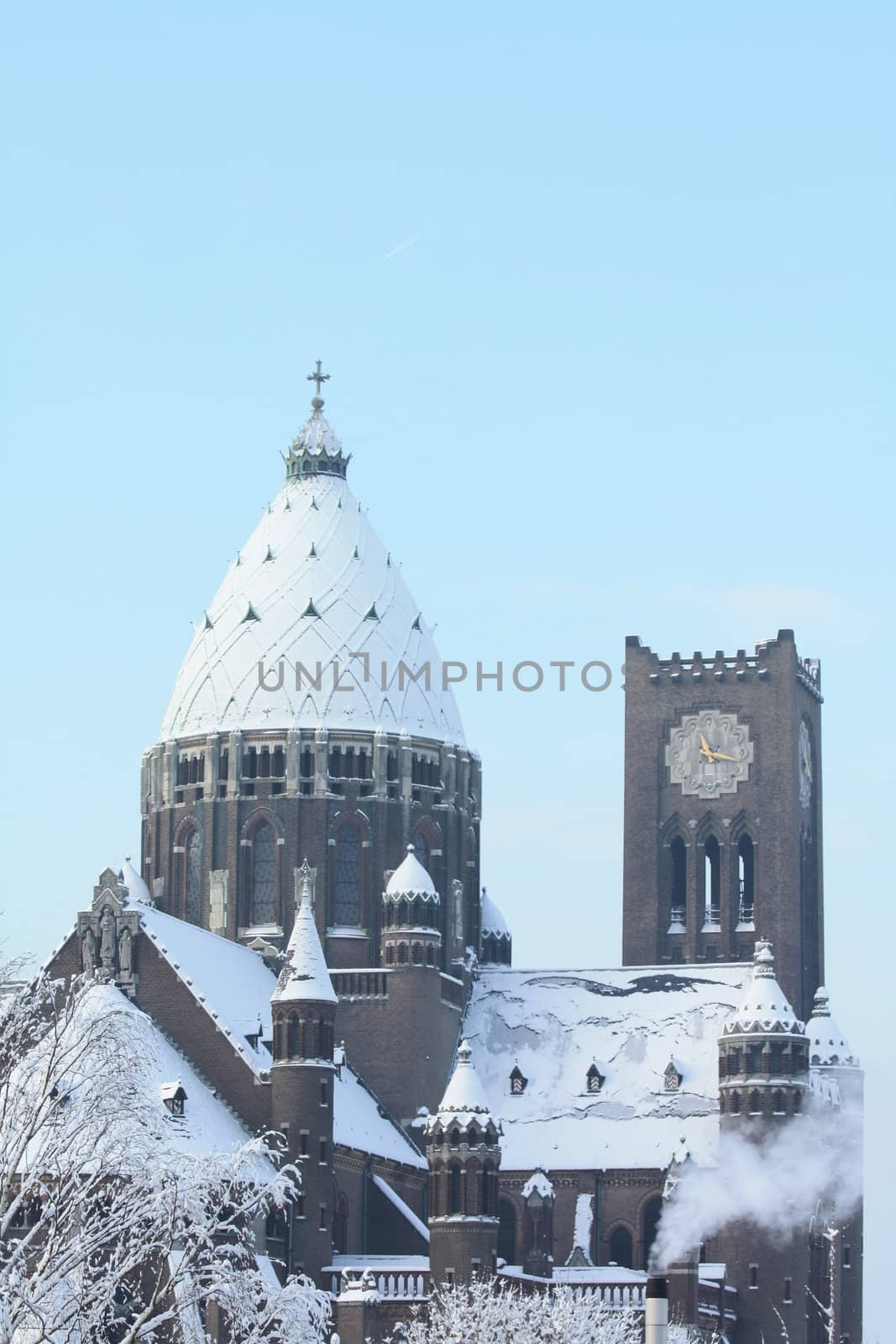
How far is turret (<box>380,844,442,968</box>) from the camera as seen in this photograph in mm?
103750

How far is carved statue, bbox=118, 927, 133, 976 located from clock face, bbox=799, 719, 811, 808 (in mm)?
39960

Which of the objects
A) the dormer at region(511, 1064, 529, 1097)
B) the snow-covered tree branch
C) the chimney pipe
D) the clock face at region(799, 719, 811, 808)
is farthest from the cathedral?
the chimney pipe

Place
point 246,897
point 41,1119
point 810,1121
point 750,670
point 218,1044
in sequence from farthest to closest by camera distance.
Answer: point 750,670, point 246,897, point 810,1121, point 218,1044, point 41,1119

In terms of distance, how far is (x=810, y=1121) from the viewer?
10000 cm

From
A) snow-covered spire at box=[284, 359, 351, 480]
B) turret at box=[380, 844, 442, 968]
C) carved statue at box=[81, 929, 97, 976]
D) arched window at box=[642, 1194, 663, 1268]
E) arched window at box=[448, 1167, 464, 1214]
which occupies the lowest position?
arched window at box=[642, 1194, 663, 1268]

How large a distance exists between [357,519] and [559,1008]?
2000 cm

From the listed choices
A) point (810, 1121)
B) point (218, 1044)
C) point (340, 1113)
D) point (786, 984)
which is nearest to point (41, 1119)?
A: point (218, 1044)

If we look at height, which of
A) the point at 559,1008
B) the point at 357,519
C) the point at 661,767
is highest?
the point at 357,519

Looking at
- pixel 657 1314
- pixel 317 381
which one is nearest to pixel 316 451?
pixel 317 381

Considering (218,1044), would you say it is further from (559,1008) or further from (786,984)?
(786,984)

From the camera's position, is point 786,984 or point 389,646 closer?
point 389,646

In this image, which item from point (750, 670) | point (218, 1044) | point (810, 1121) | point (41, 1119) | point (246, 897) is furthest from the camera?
point (750, 670)

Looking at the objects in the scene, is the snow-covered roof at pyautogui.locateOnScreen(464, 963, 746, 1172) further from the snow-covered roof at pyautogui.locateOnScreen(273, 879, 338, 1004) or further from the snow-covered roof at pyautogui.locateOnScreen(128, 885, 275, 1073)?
the snow-covered roof at pyautogui.locateOnScreen(273, 879, 338, 1004)

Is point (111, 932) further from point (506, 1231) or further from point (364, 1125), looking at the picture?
point (506, 1231)
